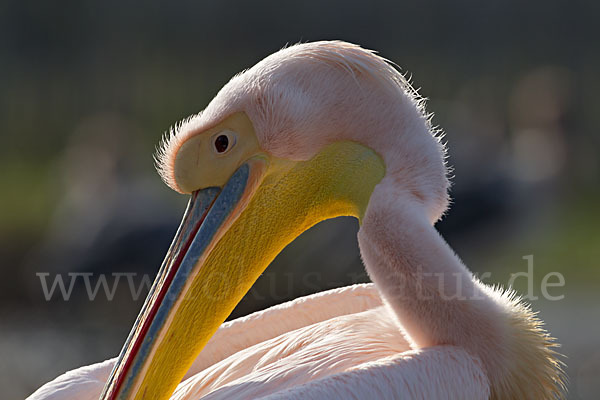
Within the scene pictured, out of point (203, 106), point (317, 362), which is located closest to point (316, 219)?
point (317, 362)

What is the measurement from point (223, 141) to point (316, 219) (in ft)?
0.88

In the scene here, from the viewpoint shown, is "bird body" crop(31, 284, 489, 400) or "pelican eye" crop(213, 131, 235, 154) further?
"pelican eye" crop(213, 131, 235, 154)

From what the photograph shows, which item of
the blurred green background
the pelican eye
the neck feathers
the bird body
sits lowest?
the blurred green background

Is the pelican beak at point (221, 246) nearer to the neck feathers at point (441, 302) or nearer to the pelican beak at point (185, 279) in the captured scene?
the pelican beak at point (185, 279)

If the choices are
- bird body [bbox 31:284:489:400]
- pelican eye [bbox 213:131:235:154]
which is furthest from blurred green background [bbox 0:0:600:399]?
pelican eye [bbox 213:131:235:154]

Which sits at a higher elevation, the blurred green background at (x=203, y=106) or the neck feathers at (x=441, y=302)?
the neck feathers at (x=441, y=302)

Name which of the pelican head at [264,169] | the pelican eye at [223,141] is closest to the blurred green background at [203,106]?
the pelican head at [264,169]

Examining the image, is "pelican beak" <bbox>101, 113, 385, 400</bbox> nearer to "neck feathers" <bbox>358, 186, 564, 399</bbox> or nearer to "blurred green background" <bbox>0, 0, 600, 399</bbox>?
"neck feathers" <bbox>358, 186, 564, 399</bbox>

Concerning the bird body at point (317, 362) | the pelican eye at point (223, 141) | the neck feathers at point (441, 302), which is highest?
the pelican eye at point (223, 141)

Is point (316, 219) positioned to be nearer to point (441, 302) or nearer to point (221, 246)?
point (221, 246)

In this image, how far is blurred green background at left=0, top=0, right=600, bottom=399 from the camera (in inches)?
222

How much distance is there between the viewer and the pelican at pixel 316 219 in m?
1.57

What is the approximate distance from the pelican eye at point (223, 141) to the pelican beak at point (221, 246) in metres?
0.05

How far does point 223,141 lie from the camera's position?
1.65m
